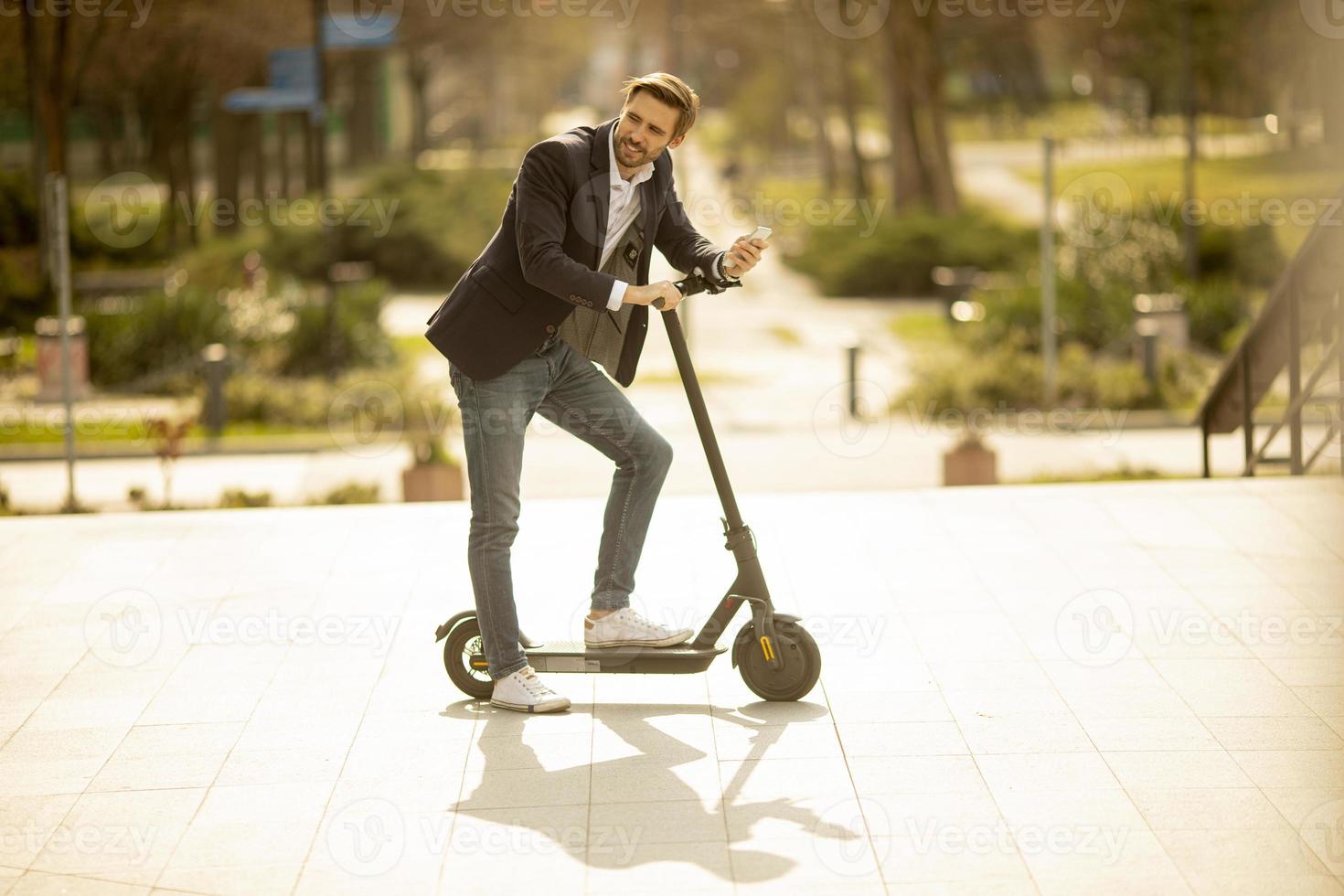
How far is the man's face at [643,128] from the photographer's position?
169 inches

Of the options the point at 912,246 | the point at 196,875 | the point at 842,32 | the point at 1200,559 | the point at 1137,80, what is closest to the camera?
the point at 196,875

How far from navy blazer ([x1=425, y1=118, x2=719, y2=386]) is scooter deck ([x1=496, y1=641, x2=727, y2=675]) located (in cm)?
74

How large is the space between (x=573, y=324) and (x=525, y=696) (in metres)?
1.00

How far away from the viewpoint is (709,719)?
460 centimetres

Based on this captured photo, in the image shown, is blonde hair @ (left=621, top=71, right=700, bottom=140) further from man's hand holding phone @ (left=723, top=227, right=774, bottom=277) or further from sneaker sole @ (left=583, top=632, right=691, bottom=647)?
sneaker sole @ (left=583, top=632, right=691, bottom=647)

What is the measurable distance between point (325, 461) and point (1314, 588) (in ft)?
26.9

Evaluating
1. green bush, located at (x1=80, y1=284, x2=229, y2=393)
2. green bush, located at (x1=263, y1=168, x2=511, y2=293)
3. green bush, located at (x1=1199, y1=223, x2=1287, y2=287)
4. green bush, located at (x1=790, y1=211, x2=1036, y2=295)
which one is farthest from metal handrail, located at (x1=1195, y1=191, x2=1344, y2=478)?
green bush, located at (x1=263, y1=168, x2=511, y2=293)

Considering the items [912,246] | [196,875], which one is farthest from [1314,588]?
[912,246]

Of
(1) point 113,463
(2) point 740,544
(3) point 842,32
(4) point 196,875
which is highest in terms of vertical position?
(3) point 842,32

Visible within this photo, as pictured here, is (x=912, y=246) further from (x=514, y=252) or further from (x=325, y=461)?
(x=514, y=252)

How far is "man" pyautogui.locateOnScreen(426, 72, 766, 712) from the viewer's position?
432cm

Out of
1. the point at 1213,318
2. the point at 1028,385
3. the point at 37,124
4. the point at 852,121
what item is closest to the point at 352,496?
the point at 1028,385

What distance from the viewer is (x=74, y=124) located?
3438 centimetres

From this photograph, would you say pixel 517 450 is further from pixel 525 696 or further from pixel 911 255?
pixel 911 255
